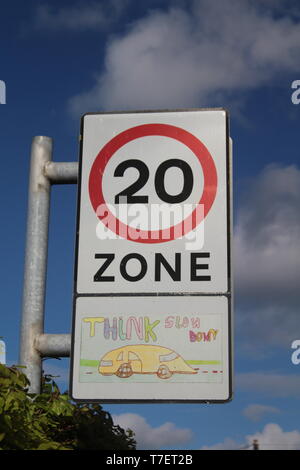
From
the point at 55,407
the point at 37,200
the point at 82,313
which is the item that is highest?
the point at 37,200

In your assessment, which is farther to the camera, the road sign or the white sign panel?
the white sign panel

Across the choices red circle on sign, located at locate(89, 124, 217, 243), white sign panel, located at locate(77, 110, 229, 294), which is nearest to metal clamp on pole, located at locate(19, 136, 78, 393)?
red circle on sign, located at locate(89, 124, 217, 243)

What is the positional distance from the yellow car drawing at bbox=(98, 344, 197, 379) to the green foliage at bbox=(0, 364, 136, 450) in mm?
738

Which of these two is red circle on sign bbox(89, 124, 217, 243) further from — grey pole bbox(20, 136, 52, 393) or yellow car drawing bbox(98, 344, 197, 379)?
yellow car drawing bbox(98, 344, 197, 379)

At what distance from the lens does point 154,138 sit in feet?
21.9

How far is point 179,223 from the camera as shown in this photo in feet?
20.7

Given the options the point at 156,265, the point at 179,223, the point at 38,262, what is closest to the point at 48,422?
the point at 38,262

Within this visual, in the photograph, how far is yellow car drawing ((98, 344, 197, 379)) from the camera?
600 cm

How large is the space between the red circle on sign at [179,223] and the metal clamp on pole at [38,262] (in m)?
0.41

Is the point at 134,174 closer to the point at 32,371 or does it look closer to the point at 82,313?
the point at 82,313

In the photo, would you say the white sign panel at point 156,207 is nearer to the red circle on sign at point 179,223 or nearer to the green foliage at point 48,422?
the red circle on sign at point 179,223

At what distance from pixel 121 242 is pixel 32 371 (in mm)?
1453

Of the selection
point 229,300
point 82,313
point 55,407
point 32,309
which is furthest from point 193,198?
point 55,407

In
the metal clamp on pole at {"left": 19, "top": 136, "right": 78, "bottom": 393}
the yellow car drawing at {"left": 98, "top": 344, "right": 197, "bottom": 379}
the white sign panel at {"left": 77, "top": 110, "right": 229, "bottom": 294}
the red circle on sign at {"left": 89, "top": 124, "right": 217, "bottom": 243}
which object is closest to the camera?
the yellow car drawing at {"left": 98, "top": 344, "right": 197, "bottom": 379}
